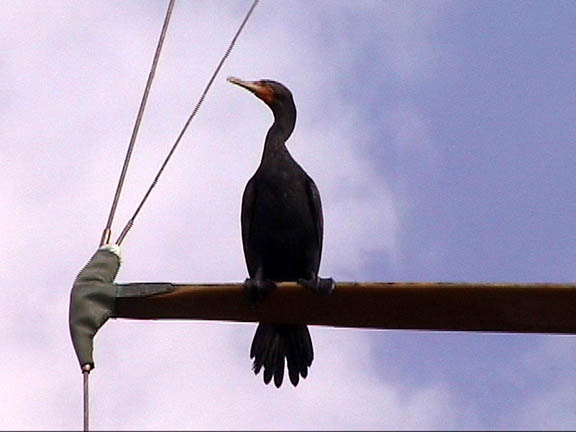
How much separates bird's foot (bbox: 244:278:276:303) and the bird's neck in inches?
50.8

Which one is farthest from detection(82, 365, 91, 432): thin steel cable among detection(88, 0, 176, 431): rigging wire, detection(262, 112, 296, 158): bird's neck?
detection(262, 112, 296, 158): bird's neck

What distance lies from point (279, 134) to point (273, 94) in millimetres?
191

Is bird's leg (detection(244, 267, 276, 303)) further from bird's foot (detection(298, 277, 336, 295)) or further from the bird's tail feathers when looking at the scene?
the bird's tail feathers

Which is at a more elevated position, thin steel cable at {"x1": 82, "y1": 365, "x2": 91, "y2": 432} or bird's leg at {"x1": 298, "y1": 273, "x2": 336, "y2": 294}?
bird's leg at {"x1": 298, "y1": 273, "x2": 336, "y2": 294}

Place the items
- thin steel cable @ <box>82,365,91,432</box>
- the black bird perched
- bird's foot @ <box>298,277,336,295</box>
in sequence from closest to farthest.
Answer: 1. thin steel cable @ <box>82,365,91,432</box>
2. bird's foot @ <box>298,277,336,295</box>
3. the black bird perched

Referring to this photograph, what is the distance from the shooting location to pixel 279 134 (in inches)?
235

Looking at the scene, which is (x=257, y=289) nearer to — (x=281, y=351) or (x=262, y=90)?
(x=281, y=351)

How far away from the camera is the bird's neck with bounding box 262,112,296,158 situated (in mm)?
5926

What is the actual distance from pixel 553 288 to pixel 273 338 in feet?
4.68

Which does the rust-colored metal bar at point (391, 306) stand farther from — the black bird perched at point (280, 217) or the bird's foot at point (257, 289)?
the black bird perched at point (280, 217)

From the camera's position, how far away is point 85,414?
3891mm

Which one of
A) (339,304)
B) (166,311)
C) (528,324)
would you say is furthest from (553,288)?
(166,311)

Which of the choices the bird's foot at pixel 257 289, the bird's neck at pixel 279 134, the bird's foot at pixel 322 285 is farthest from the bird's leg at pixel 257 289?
the bird's neck at pixel 279 134

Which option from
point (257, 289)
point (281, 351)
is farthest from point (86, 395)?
point (281, 351)
